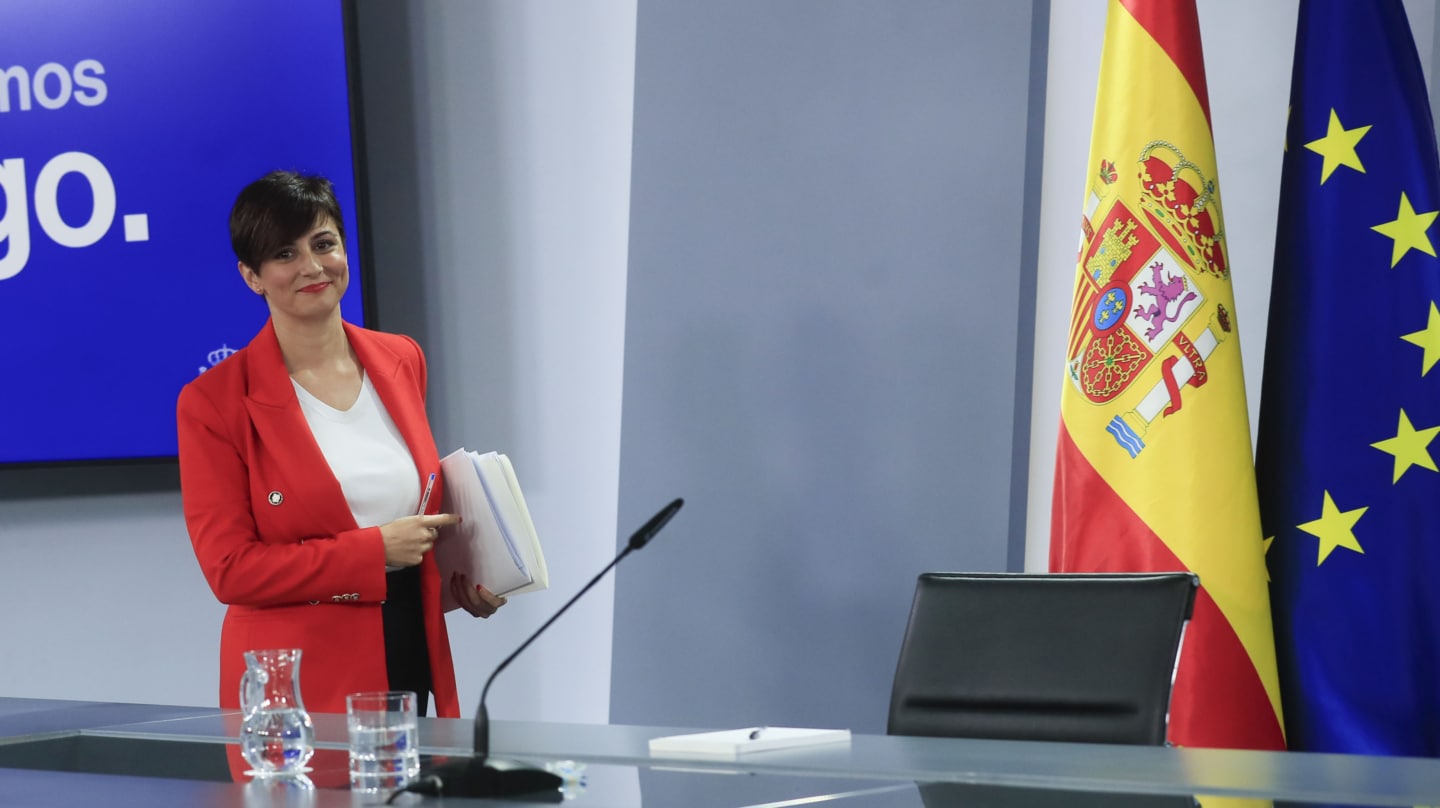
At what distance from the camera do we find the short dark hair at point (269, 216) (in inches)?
110

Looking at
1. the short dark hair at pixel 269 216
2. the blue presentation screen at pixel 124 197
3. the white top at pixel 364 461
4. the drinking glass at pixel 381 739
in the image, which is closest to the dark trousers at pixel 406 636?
the white top at pixel 364 461

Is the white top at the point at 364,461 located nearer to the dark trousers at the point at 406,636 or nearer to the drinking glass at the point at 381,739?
the dark trousers at the point at 406,636

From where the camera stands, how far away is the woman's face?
2.79 metres

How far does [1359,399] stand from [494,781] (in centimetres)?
185

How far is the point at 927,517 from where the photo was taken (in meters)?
3.38

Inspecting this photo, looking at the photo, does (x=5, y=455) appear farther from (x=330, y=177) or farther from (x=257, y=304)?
(x=330, y=177)

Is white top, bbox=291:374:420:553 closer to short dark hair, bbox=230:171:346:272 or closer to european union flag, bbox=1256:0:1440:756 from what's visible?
short dark hair, bbox=230:171:346:272

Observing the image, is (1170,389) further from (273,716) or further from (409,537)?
(273,716)

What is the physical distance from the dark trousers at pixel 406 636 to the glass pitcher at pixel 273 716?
3.17 ft

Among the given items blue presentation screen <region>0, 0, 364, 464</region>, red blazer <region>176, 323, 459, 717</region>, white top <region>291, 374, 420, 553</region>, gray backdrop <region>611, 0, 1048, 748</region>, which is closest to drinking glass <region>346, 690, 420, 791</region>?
red blazer <region>176, 323, 459, 717</region>

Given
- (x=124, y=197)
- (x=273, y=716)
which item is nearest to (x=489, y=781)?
(x=273, y=716)

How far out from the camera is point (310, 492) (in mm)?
2771

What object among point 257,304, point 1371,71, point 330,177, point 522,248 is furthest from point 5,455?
point 1371,71

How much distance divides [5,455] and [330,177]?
1040mm
